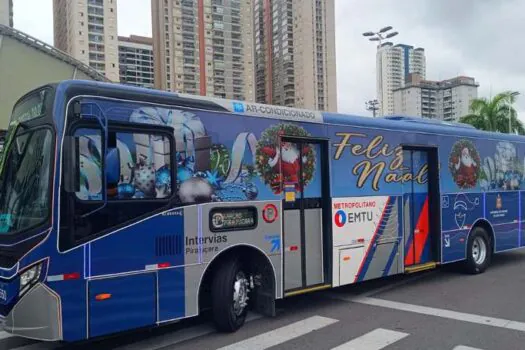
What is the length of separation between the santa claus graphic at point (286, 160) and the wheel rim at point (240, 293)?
127 centimetres

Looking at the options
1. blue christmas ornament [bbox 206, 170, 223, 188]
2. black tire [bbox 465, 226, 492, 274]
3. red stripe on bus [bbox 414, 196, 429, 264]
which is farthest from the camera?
black tire [bbox 465, 226, 492, 274]

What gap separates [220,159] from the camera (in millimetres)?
6121

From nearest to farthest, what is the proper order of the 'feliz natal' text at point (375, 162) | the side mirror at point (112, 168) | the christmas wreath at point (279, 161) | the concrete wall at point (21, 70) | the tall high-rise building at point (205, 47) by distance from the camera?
the side mirror at point (112, 168) < the christmas wreath at point (279, 161) < the 'feliz natal' text at point (375, 162) < the concrete wall at point (21, 70) < the tall high-rise building at point (205, 47)

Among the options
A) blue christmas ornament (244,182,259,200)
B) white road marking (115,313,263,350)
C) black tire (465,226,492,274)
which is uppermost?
blue christmas ornament (244,182,259,200)

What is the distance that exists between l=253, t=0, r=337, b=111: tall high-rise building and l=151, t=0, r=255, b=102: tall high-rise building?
1055 centimetres

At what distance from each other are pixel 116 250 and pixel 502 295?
6222 millimetres

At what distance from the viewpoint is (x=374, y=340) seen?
5840 mm

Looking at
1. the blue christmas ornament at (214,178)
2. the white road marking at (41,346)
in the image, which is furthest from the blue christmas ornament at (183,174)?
the white road marking at (41,346)

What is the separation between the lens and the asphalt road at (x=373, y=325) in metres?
5.75

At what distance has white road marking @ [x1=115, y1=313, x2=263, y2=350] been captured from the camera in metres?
5.75

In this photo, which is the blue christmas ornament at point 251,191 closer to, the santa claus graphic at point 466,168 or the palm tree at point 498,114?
the santa claus graphic at point 466,168

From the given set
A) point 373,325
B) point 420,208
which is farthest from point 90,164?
point 420,208

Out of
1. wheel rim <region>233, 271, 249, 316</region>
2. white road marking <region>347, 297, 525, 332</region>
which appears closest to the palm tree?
white road marking <region>347, 297, 525, 332</region>

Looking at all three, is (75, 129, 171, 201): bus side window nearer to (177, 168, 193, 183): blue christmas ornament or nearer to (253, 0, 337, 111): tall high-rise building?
(177, 168, 193, 183): blue christmas ornament
